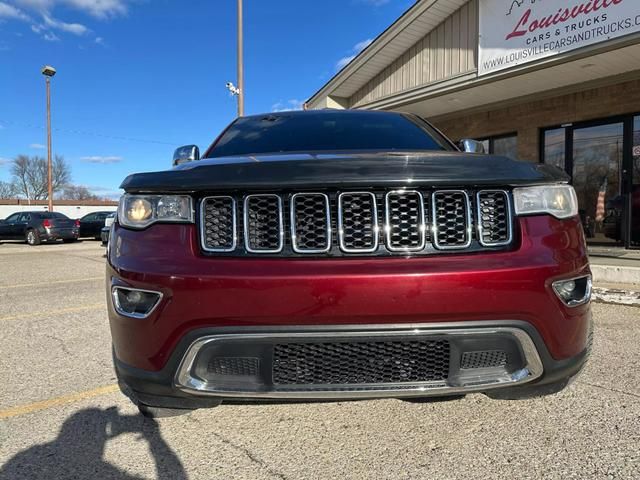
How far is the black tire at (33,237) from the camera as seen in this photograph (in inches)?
726

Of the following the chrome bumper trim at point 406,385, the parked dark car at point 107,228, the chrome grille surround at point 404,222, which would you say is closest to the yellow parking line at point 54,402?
the parked dark car at point 107,228

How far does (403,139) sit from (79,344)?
116 inches

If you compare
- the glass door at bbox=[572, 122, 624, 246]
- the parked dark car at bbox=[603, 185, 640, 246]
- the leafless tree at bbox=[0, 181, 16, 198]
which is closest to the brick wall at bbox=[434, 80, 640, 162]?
the glass door at bbox=[572, 122, 624, 246]

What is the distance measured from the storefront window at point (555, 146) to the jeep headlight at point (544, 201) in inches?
344

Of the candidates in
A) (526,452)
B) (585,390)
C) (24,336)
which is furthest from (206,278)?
(24,336)

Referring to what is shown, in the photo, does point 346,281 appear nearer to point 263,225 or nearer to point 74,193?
point 263,225

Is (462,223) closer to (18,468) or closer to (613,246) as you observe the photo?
(18,468)

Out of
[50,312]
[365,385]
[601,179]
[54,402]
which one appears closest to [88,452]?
[54,402]

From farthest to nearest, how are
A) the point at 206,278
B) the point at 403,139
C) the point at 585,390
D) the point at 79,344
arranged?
the point at 79,344 → the point at 403,139 → the point at 585,390 → the point at 206,278

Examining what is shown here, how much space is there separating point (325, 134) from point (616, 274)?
182 inches

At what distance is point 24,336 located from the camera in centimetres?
396

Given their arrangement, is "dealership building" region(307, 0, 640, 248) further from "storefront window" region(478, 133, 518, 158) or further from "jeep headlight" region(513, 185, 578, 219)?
"jeep headlight" region(513, 185, 578, 219)

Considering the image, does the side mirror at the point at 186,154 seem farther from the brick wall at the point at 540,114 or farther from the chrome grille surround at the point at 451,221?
the brick wall at the point at 540,114

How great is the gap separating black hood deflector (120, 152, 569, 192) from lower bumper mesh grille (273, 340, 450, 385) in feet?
1.98
